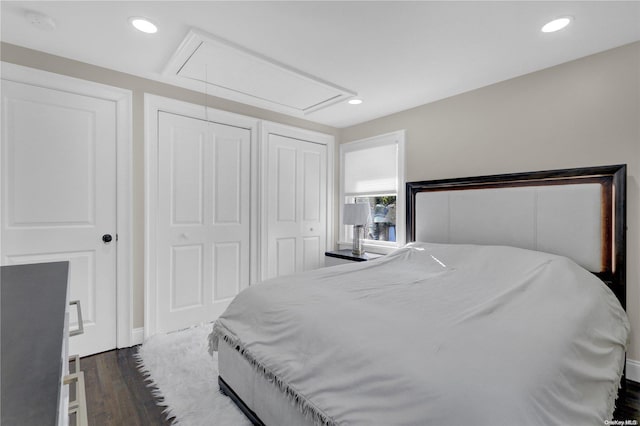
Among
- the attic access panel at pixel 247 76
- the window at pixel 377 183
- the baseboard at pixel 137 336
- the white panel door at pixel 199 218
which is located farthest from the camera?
the window at pixel 377 183

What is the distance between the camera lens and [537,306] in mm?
1567

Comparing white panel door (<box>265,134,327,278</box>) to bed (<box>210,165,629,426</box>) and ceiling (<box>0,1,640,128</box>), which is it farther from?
bed (<box>210,165,629,426</box>)

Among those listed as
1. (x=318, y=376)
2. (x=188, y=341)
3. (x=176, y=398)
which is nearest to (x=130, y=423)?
(x=176, y=398)

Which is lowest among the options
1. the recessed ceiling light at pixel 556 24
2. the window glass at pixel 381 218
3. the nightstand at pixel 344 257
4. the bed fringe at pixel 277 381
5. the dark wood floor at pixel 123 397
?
the dark wood floor at pixel 123 397

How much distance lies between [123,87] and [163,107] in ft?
1.10

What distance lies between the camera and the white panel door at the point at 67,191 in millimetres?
2195

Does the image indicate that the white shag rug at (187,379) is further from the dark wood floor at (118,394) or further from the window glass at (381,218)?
the window glass at (381,218)

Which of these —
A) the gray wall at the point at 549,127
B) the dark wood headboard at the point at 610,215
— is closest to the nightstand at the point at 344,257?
the gray wall at the point at 549,127

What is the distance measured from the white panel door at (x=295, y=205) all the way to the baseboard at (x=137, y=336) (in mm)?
1384

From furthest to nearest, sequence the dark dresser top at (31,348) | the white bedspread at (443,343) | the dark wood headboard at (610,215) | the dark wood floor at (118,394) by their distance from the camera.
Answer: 1. the dark wood headboard at (610,215)
2. the dark wood floor at (118,394)
3. the white bedspread at (443,343)
4. the dark dresser top at (31,348)

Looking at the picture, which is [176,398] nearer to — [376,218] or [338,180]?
[376,218]

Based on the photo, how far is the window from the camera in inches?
141

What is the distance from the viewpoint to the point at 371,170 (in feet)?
12.9

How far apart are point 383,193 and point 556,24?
2225 millimetres
